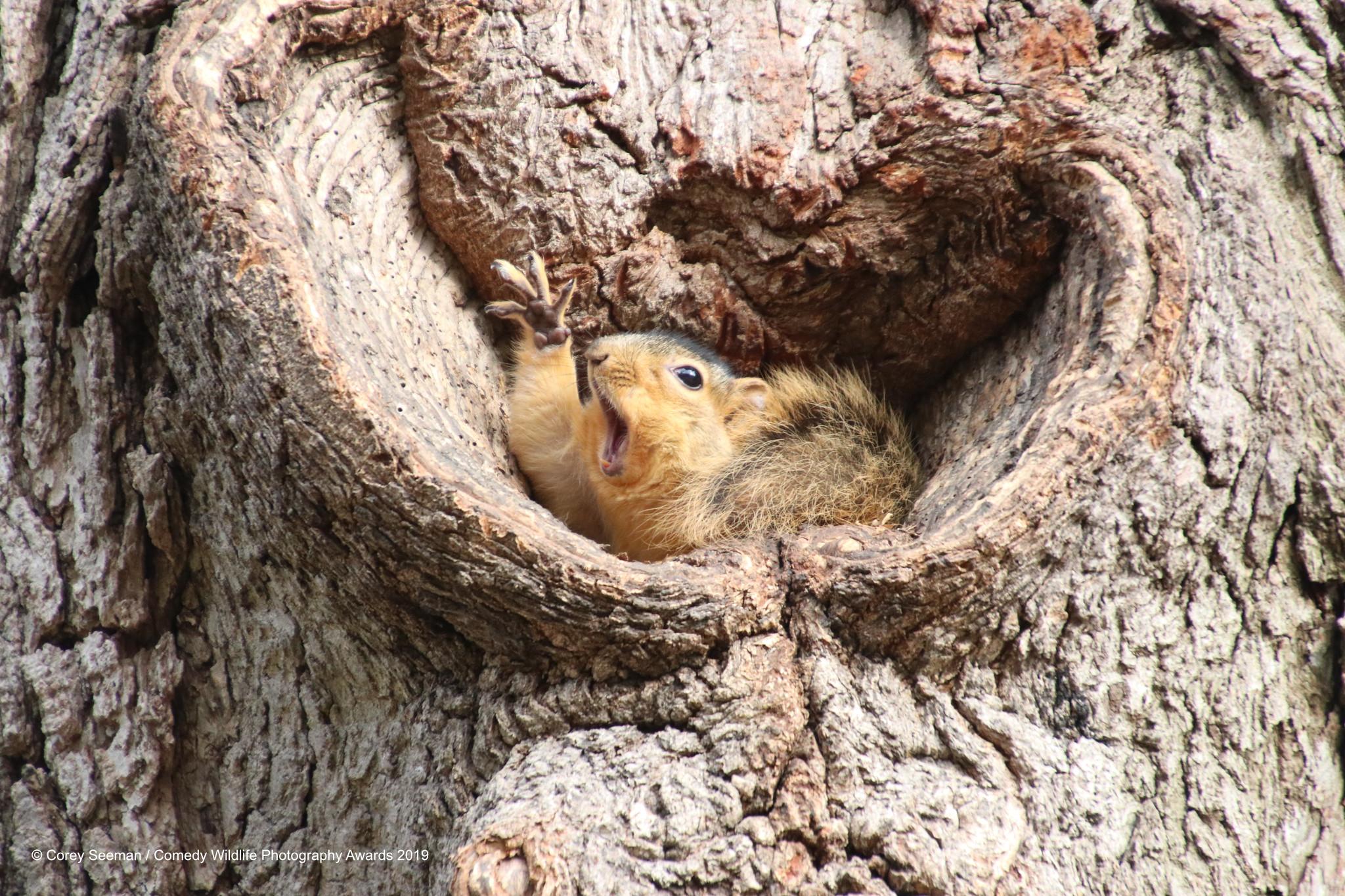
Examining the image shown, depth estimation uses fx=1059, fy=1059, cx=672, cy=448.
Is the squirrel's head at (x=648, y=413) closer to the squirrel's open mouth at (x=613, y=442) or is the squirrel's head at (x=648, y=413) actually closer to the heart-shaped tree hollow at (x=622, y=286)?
the squirrel's open mouth at (x=613, y=442)

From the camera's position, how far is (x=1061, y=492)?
7.63 feet

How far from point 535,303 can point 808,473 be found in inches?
40.9

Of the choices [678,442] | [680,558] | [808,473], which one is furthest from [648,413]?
[680,558]

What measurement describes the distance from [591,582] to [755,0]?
2185mm

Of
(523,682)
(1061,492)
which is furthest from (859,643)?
(523,682)

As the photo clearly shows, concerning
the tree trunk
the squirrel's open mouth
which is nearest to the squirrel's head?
the squirrel's open mouth

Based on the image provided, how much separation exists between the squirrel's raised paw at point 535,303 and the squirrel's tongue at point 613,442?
0.29 metres

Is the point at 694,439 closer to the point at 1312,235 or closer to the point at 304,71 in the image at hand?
the point at 304,71

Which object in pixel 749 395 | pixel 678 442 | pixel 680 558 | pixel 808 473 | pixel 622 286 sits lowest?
pixel 680 558

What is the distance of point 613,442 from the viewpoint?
3.54 meters

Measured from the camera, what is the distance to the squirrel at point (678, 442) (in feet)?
10.9

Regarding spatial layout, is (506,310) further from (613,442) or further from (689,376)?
(689,376)

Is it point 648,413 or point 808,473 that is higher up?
point 648,413

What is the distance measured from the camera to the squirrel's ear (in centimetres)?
382
